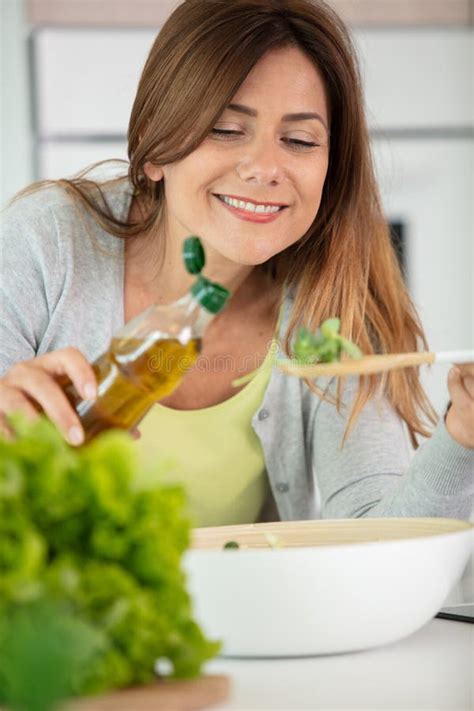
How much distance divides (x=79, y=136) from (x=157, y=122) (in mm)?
1945

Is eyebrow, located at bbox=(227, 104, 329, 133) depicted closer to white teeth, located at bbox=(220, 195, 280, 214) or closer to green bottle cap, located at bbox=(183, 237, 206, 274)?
white teeth, located at bbox=(220, 195, 280, 214)

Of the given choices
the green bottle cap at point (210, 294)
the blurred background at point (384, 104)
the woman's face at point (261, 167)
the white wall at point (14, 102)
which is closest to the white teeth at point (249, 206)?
the woman's face at point (261, 167)

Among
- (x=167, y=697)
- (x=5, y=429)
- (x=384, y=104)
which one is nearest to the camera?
(x=167, y=697)

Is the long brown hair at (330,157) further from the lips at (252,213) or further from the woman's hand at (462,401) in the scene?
the woman's hand at (462,401)

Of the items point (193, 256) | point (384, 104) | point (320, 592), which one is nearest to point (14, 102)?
point (384, 104)

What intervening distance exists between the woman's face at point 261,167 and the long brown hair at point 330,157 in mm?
29

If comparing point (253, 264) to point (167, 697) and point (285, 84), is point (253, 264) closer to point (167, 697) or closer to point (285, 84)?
point (285, 84)

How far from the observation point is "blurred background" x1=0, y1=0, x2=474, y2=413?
134 inches

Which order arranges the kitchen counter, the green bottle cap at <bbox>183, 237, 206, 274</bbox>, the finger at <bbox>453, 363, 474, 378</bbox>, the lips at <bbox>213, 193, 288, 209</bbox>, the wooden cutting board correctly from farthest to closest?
1. the lips at <bbox>213, 193, 288, 209</bbox>
2. the finger at <bbox>453, 363, 474, 378</bbox>
3. the green bottle cap at <bbox>183, 237, 206, 274</bbox>
4. the kitchen counter
5. the wooden cutting board

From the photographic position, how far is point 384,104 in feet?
11.7

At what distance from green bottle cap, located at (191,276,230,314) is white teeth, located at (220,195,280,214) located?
0.62 meters

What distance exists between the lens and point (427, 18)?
3576 mm

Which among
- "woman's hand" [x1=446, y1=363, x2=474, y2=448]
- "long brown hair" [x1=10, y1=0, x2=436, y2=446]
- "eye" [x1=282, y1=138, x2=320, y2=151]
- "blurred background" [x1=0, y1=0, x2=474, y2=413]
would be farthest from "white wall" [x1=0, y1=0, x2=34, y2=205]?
"woman's hand" [x1=446, y1=363, x2=474, y2=448]

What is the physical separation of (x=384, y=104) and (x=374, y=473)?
2.16m
